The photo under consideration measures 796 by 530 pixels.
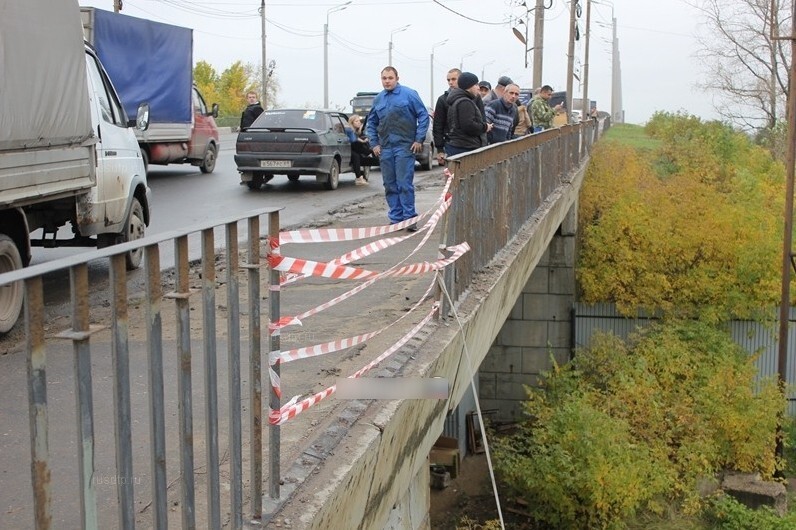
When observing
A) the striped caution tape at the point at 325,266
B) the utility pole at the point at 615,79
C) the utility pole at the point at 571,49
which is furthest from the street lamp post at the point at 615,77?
the striped caution tape at the point at 325,266

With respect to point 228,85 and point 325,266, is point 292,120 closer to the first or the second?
point 325,266

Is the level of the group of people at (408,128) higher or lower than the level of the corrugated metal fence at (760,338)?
higher

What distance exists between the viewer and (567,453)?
15320mm

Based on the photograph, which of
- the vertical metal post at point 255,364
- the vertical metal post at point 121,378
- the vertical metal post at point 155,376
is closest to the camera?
the vertical metal post at point 121,378

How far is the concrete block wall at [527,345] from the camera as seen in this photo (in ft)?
72.7

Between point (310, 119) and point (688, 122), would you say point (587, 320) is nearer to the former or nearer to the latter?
point (310, 119)

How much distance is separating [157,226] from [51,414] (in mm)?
11220

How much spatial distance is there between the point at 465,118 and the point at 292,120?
29.4 ft

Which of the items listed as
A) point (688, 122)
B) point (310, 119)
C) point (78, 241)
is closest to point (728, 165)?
point (688, 122)

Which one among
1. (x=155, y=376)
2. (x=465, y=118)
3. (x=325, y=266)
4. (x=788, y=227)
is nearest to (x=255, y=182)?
(x=465, y=118)

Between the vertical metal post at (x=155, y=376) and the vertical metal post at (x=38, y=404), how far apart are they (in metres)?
0.42

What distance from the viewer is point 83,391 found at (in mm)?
2051

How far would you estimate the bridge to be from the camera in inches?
81.6

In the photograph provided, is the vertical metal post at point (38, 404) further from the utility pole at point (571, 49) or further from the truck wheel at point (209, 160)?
the utility pole at point (571, 49)
